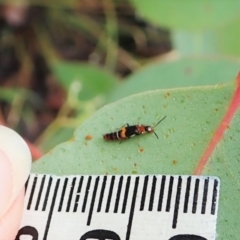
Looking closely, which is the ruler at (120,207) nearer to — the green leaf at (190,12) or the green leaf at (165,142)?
the green leaf at (165,142)

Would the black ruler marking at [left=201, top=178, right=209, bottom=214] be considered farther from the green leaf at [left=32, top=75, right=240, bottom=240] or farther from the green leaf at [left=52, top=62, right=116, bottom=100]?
the green leaf at [left=52, top=62, right=116, bottom=100]

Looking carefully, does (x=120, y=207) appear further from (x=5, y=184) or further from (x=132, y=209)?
(x=5, y=184)

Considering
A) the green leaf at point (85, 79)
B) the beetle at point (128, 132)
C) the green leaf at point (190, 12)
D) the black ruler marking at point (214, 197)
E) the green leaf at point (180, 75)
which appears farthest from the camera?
the green leaf at point (85, 79)

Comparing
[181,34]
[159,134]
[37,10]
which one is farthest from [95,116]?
[37,10]

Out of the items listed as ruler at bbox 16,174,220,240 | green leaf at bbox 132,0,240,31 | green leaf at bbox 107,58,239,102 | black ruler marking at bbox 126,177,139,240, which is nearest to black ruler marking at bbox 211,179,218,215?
ruler at bbox 16,174,220,240

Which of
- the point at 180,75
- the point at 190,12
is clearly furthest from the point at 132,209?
the point at 190,12

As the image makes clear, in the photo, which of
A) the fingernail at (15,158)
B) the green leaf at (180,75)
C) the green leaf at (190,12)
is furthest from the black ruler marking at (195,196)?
the green leaf at (190,12)

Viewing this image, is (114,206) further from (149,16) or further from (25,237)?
(149,16)
